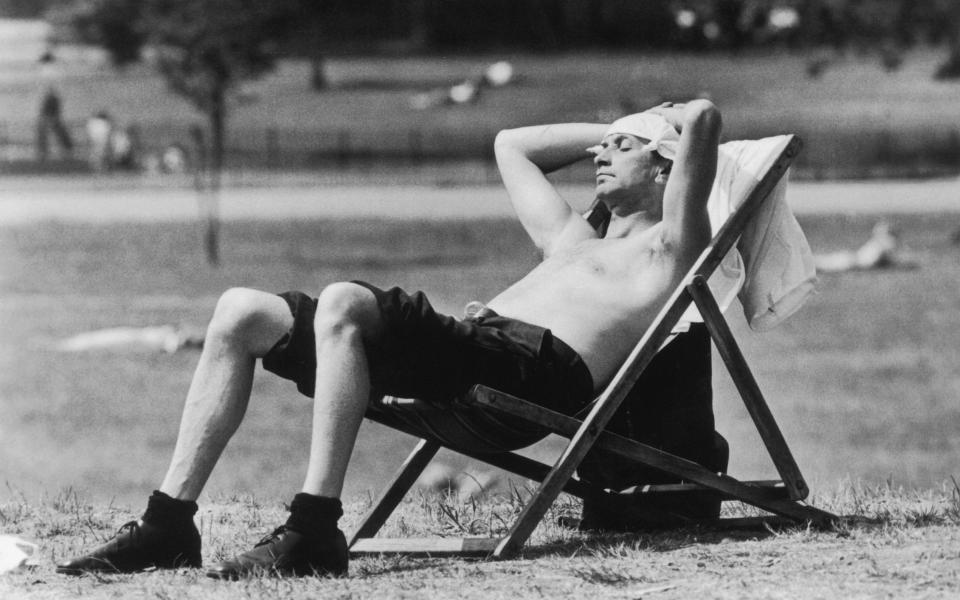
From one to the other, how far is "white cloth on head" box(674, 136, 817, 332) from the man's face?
0.20 meters

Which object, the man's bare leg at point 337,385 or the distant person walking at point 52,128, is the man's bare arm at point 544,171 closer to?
the man's bare leg at point 337,385

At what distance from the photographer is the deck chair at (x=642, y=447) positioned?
16.1 ft

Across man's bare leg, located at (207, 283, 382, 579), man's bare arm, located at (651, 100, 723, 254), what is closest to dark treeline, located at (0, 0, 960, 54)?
man's bare arm, located at (651, 100, 723, 254)

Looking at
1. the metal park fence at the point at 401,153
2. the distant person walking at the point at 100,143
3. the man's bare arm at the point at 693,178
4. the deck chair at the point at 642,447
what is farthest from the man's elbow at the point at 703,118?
the distant person walking at the point at 100,143

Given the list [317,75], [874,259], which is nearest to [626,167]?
[874,259]

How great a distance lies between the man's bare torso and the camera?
5.11 m

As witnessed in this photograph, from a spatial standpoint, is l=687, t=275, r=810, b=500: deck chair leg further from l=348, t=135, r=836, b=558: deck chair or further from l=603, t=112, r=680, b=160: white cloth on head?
l=603, t=112, r=680, b=160: white cloth on head

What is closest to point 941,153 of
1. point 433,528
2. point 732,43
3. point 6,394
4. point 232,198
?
point 732,43

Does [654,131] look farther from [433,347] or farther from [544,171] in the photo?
[433,347]

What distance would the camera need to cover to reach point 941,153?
32.3 m

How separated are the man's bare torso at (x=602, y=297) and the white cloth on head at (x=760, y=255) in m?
→ 0.16

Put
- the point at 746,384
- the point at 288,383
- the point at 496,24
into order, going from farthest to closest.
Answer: the point at 496,24
the point at 288,383
the point at 746,384

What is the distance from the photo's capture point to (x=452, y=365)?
4.84 metres

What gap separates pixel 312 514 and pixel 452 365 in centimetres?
54
